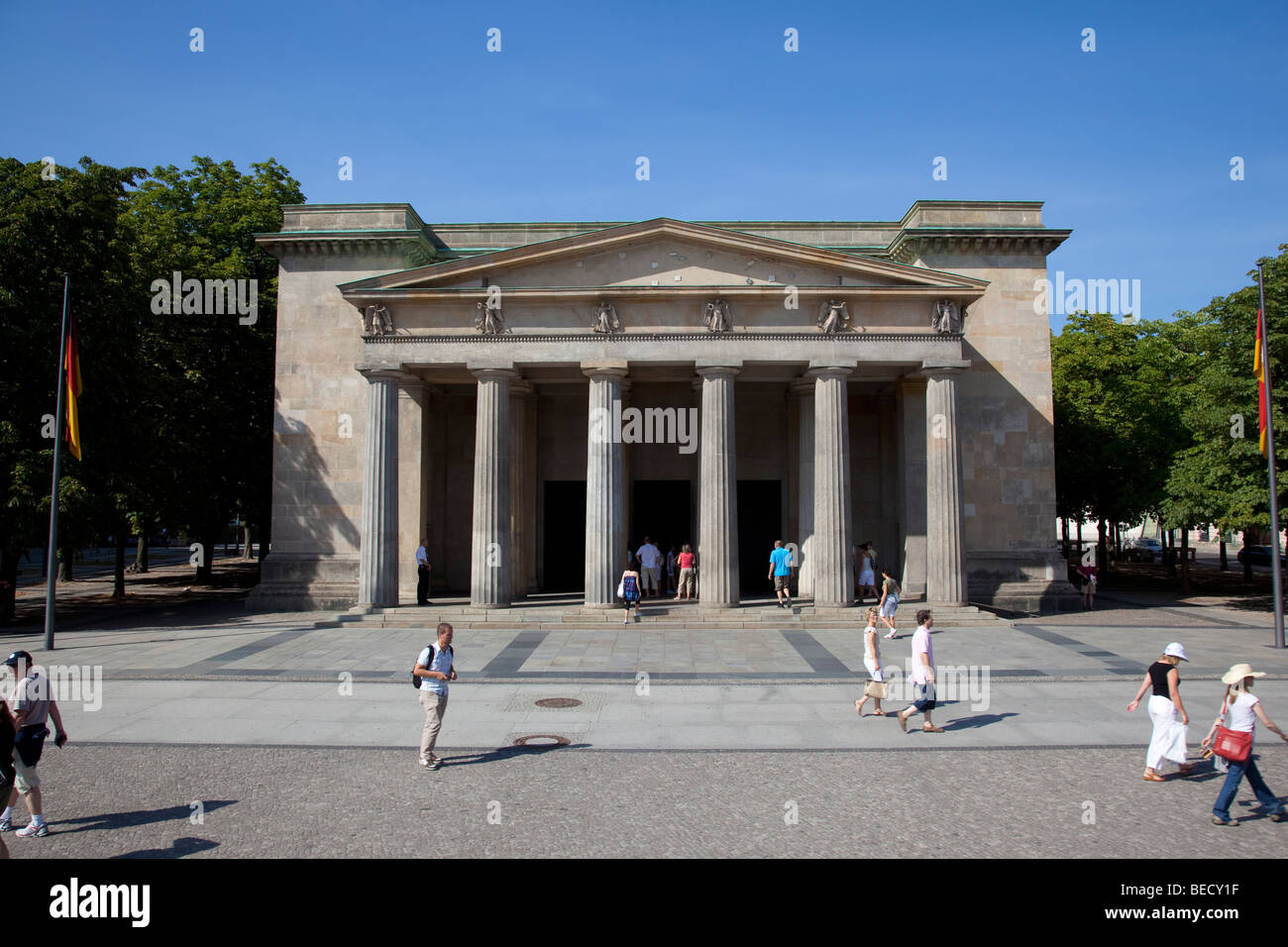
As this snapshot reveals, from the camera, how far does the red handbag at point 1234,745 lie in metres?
9.09

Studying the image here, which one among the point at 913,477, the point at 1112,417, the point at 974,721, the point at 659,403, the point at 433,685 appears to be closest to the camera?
the point at 433,685

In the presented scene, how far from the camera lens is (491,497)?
2725cm

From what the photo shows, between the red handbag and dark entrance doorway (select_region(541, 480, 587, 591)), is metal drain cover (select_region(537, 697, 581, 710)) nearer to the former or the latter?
the red handbag

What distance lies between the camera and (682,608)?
2738 cm

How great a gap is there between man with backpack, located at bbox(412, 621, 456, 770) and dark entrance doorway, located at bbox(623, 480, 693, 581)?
77.1ft

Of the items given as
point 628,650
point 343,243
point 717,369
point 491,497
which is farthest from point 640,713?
point 343,243

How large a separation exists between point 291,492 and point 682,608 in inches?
641

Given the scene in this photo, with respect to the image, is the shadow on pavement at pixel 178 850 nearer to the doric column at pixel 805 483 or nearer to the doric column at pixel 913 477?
the doric column at pixel 805 483

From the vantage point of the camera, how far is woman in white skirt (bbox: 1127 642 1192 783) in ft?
34.8

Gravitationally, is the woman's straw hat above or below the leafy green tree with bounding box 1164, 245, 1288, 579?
below

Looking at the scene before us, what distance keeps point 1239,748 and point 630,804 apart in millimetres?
6861

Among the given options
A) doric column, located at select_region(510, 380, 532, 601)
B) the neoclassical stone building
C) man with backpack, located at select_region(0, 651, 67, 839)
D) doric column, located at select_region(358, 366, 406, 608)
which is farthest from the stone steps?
man with backpack, located at select_region(0, 651, 67, 839)

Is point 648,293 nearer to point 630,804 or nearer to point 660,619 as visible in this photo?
point 660,619

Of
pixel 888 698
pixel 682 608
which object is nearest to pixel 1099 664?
pixel 888 698
